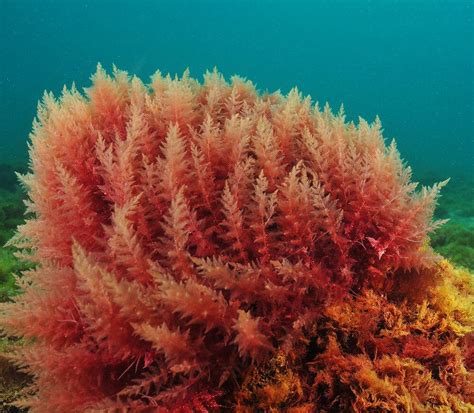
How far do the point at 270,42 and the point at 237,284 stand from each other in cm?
17806

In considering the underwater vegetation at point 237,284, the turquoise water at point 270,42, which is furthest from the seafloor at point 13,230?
the turquoise water at point 270,42

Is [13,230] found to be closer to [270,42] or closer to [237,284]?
[237,284]

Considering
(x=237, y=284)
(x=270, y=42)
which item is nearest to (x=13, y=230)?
(x=237, y=284)

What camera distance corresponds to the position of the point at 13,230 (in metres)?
8.73

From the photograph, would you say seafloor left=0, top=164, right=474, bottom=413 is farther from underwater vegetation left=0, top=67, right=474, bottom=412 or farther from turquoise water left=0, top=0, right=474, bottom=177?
turquoise water left=0, top=0, right=474, bottom=177

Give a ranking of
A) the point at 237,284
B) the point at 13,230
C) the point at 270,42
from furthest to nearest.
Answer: the point at 270,42 < the point at 13,230 < the point at 237,284

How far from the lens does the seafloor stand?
3102 millimetres

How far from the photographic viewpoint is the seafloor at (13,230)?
122 inches

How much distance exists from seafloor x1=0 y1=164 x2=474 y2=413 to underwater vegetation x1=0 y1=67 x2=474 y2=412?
0.59m

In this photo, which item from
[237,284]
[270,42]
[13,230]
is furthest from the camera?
[270,42]

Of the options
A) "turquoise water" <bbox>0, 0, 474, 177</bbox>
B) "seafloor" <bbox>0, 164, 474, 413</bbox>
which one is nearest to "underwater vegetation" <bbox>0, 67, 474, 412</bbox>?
"seafloor" <bbox>0, 164, 474, 413</bbox>

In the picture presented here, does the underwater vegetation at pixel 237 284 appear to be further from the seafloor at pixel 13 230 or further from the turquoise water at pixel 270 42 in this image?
the turquoise water at pixel 270 42

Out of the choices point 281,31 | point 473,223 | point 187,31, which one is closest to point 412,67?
point 281,31

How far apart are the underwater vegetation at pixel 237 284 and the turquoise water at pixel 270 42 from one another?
115257 mm
